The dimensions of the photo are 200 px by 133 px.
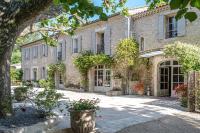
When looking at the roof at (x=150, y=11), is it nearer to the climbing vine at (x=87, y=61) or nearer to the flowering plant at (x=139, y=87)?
the climbing vine at (x=87, y=61)

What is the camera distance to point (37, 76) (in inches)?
1377

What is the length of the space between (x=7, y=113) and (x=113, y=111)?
490cm

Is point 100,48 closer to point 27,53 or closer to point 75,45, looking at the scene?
point 75,45

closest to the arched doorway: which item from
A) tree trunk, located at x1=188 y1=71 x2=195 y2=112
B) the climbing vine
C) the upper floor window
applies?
the climbing vine

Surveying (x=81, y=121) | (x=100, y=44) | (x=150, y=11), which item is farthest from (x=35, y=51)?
(x=81, y=121)

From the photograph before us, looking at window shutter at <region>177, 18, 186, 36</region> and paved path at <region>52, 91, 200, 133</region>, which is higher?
window shutter at <region>177, 18, 186, 36</region>

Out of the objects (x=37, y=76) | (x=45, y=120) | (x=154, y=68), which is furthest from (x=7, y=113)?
(x=37, y=76)

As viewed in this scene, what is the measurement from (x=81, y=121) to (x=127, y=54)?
36.7 feet

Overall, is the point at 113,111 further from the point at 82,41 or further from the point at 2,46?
the point at 82,41

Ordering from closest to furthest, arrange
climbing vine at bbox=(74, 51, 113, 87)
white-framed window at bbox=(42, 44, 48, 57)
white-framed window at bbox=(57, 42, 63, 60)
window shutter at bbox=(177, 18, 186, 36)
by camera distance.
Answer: window shutter at bbox=(177, 18, 186, 36) < climbing vine at bbox=(74, 51, 113, 87) < white-framed window at bbox=(57, 42, 63, 60) < white-framed window at bbox=(42, 44, 48, 57)

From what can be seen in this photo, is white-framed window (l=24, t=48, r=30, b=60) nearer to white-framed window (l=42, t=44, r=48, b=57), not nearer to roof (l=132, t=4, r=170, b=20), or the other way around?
white-framed window (l=42, t=44, r=48, b=57)

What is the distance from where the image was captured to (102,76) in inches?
898


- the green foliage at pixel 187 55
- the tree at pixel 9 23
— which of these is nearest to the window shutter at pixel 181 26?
the green foliage at pixel 187 55

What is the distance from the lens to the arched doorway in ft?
57.1
